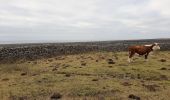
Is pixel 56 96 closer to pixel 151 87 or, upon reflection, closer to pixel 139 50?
pixel 151 87

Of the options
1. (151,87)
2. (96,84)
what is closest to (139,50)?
(96,84)

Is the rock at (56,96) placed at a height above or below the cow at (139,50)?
below

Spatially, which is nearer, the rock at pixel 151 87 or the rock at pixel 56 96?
the rock at pixel 56 96

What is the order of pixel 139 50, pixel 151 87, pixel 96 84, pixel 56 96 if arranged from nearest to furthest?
pixel 56 96, pixel 151 87, pixel 96 84, pixel 139 50

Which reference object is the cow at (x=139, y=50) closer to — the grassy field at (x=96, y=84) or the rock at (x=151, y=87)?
the grassy field at (x=96, y=84)

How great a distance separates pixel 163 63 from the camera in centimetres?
3912

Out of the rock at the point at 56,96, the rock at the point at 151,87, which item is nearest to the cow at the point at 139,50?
the rock at the point at 151,87

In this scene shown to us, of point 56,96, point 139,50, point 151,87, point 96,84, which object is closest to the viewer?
point 56,96

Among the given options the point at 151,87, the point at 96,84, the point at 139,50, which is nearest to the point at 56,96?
the point at 96,84

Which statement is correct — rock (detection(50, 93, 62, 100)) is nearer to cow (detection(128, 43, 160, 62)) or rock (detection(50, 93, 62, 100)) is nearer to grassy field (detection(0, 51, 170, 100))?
grassy field (detection(0, 51, 170, 100))

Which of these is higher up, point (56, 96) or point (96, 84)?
point (96, 84)

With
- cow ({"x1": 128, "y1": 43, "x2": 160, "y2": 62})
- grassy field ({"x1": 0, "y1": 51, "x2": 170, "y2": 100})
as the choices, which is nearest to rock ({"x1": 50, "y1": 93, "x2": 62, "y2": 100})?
grassy field ({"x1": 0, "y1": 51, "x2": 170, "y2": 100})

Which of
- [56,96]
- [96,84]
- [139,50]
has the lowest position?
[56,96]

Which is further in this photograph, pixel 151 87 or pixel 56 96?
pixel 151 87
